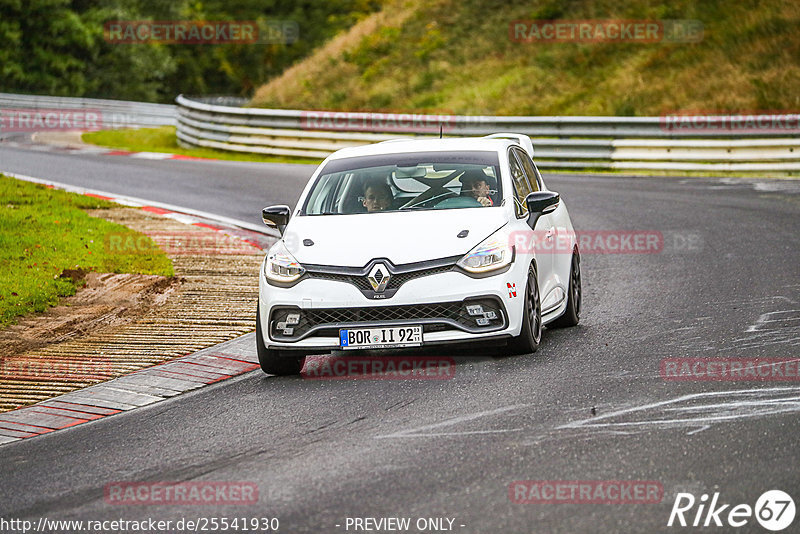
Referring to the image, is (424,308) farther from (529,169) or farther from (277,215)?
(529,169)

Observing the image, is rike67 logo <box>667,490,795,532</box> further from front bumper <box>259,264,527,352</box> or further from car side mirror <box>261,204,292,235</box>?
car side mirror <box>261,204,292,235</box>

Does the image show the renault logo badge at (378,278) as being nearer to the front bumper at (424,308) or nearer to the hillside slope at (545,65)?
the front bumper at (424,308)

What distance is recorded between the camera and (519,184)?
10.1m

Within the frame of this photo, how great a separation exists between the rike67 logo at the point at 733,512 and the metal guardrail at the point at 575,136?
680 inches

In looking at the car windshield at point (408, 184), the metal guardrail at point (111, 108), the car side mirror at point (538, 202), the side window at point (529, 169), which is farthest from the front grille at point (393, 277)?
the metal guardrail at point (111, 108)

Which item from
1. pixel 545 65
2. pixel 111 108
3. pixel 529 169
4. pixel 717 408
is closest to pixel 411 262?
pixel 717 408

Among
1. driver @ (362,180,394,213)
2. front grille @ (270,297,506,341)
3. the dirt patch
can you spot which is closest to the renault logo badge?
front grille @ (270,297,506,341)

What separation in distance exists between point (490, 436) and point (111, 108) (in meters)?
38.9

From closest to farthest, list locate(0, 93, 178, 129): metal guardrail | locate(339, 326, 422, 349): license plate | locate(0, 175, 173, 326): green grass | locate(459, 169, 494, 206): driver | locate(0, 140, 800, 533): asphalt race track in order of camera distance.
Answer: locate(0, 140, 800, 533): asphalt race track → locate(339, 326, 422, 349): license plate → locate(459, 169, 494, 206): driver → locate(0, 175, 173, 326): green grass → locate(0, 93, 178, 129): metal guardrail

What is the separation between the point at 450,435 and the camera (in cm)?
693

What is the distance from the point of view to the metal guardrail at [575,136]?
76.6 feet

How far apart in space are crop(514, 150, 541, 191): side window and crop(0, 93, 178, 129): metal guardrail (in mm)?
31682

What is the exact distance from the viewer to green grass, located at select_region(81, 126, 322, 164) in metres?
29.7

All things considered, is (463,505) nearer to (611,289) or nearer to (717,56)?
(611,289)
